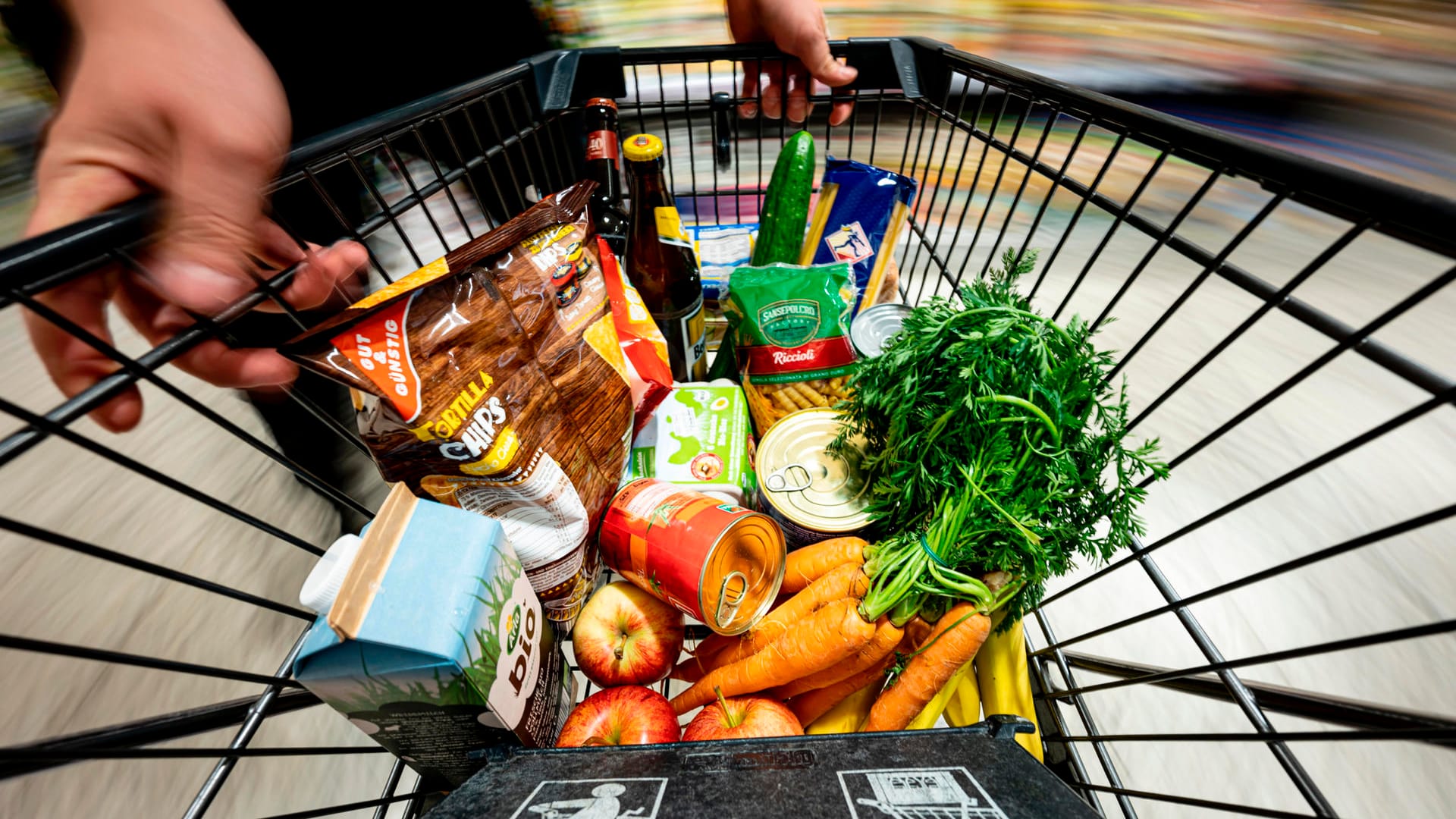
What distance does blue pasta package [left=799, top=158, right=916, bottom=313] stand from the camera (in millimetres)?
997

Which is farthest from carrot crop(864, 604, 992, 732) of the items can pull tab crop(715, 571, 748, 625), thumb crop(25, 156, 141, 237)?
thumb crop(25, 156, 141, 237)

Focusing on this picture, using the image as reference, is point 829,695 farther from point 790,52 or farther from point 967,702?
point 790,52

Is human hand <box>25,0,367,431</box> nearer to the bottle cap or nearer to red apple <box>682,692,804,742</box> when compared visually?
the bottle cap

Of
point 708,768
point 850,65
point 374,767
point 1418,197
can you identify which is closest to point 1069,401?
point 1418,197

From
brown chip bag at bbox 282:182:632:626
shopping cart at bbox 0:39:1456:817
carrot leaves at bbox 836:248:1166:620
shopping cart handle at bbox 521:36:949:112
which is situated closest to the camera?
shopping cart at bbox 0:39:1456:817

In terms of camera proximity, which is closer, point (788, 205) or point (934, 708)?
point (934, 708)

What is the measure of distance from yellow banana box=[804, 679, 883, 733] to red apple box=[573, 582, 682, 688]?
0.22m

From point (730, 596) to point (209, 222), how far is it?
630mm

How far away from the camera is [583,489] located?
2.39 feet

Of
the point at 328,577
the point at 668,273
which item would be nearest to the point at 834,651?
the point at 328,577

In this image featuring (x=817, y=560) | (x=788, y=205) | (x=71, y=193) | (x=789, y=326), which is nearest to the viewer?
(x=71, y=193)

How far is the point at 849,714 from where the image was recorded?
2.59ft

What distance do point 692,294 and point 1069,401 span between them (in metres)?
0.65

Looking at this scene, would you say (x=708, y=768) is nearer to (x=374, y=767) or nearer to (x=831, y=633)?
(x=831, y=633)
